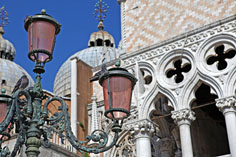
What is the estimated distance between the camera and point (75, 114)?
555 inches

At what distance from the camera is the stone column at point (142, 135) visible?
9.45 meters

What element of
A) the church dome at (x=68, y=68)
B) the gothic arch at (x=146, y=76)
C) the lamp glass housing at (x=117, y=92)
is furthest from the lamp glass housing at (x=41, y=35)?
the church dome at (x=68, y=68)

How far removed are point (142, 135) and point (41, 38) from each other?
4.89 meters

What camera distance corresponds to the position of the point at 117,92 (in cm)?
521

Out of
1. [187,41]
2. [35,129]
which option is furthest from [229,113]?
[35,129]

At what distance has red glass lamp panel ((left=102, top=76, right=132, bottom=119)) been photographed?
517 cm

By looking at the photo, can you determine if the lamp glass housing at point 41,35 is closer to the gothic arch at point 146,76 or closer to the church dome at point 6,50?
the gothic arch at point 146,76

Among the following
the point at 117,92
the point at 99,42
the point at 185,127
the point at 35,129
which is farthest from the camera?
the point at 99,42

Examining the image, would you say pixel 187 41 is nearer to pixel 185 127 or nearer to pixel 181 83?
pixel 181 83

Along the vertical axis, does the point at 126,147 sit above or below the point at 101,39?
below

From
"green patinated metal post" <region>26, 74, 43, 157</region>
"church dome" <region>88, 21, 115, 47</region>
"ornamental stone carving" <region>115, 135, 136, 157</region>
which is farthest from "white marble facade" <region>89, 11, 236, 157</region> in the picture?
"church dome" <region>88, 21, 115, 47</region>

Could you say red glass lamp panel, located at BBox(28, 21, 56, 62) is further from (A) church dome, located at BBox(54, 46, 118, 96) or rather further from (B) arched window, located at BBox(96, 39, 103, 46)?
(B) arched window, located at BBox(96, 39, 103, 46)

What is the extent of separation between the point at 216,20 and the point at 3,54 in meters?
33.6

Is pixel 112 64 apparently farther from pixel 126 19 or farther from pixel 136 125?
pixel 136 125
